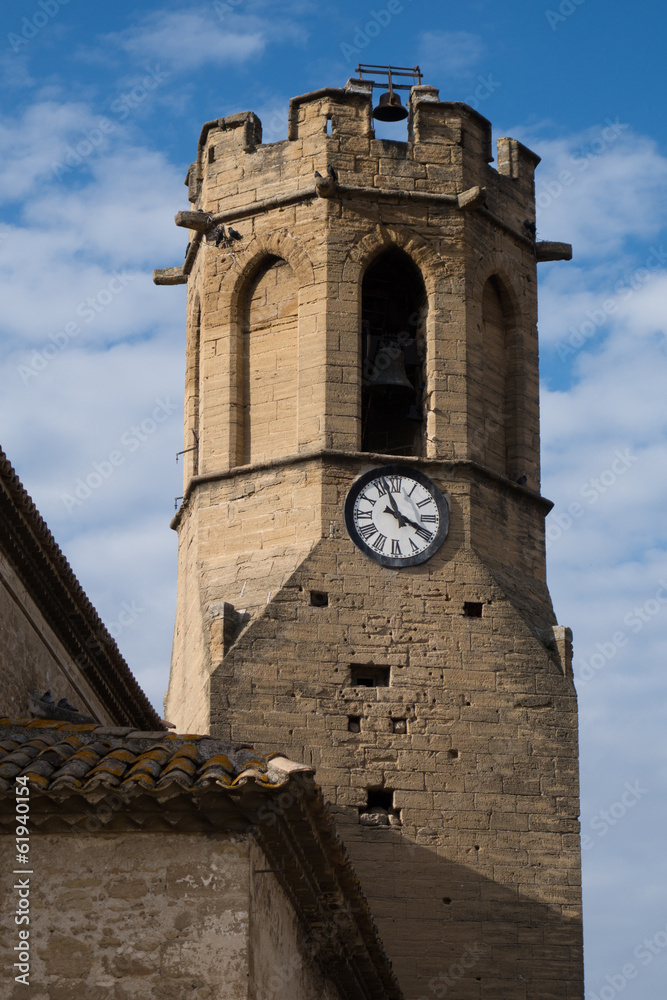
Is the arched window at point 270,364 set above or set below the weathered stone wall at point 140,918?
above

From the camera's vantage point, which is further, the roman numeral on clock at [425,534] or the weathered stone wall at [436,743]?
the roman numeral on clock at [425,534]

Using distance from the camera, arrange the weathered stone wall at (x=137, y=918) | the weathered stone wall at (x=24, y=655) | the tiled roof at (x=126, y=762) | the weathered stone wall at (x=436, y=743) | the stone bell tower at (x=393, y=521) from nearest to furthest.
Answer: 1. the weathered stone wall at (x=137, y=918)
2. the tiled roof at (x=126, y=762)
3. the weathered stone wall at (x=24, y=655)
4. the weathered stone wall at (x=436, y=743)
5. the stone bell tower at (x=393, y=521)

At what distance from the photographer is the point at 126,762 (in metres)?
10.2

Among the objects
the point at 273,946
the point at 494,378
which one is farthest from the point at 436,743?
the point at 273,946

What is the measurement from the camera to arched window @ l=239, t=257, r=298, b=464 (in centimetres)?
1961

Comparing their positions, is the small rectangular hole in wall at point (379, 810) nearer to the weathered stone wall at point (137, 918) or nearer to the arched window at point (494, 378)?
the arched window at point (494, 378)

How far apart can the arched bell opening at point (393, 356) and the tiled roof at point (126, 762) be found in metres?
9.42

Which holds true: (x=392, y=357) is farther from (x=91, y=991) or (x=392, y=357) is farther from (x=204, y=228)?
(x=91, y=991)

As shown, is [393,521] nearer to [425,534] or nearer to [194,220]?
[425,534]

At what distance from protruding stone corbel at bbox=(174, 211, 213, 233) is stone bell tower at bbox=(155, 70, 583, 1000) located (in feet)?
0.08

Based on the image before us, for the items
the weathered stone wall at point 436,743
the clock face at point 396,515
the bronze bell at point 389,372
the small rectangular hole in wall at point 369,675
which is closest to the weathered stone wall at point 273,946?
the weathered stone wall at point 436,743

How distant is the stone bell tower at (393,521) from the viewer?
57.9 feet

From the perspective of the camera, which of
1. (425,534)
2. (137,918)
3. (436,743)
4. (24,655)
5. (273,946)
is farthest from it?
(425,534)

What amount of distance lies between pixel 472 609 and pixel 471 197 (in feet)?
13.9
